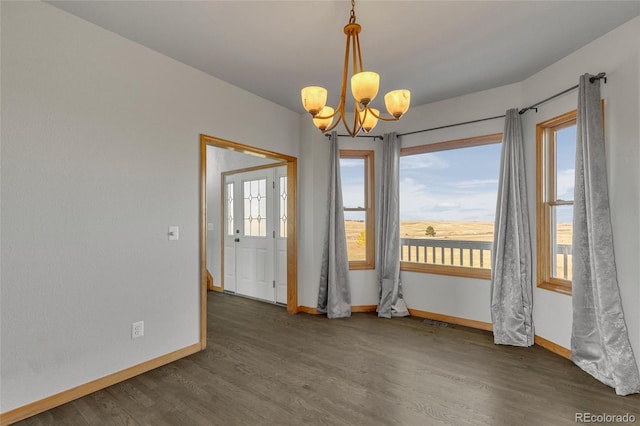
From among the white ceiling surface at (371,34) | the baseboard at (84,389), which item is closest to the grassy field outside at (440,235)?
the white ceiling surface at (371,34)

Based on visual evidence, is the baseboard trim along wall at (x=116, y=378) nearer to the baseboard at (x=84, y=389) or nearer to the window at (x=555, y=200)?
the baseboard at (x=84, y=389)

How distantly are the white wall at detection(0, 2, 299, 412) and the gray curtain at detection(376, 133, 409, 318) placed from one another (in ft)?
7.18

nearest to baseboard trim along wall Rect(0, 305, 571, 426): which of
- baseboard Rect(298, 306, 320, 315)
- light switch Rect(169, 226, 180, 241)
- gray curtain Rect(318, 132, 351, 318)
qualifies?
light switch Rect(169, 226, 180, 241)

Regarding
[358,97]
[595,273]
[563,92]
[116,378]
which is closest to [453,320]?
[595,273]

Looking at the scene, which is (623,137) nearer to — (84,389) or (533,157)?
(533,157)

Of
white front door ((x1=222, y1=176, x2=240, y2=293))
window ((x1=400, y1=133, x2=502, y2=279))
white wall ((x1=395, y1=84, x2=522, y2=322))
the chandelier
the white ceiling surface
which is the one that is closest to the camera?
the chandelier

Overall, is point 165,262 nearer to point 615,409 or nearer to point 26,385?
point 26,385

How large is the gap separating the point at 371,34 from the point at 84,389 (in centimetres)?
331

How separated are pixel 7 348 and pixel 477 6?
367cm

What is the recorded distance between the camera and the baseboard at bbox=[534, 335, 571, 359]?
2866mm

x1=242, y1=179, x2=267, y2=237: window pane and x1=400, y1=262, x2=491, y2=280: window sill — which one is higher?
x1=242, y1=179, x2=267, y2=237: window pane

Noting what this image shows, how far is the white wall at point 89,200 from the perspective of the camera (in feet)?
6.64

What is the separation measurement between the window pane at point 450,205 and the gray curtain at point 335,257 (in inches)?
32.0

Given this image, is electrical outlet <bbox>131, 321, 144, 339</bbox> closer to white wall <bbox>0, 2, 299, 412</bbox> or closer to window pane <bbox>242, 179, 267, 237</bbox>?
white wall <bbox>0, 2, 299, 412</bbox>
